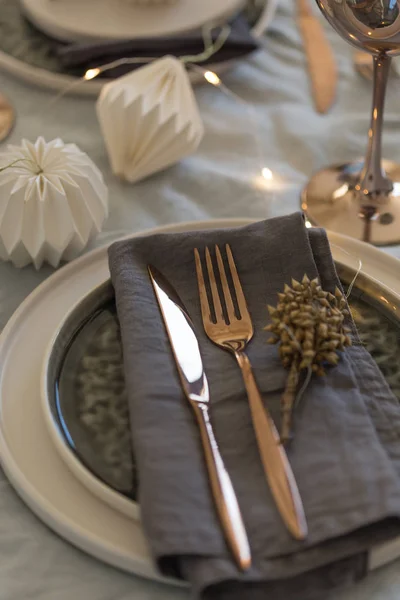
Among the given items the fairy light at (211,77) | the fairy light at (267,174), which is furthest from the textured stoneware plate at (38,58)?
the fairy light at (267,174)

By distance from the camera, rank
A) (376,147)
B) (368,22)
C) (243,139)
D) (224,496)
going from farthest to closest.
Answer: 1. (243,139)
2. (376,147)
3. (368,22)
4. (224,496)

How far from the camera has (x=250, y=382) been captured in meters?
0.42

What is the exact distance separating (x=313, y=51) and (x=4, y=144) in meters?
0.40

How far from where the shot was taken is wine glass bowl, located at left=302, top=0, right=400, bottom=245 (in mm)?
499

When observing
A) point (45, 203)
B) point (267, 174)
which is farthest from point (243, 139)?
point (45, 203)

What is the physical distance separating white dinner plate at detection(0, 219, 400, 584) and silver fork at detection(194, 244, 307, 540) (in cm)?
6

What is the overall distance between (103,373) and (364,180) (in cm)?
33

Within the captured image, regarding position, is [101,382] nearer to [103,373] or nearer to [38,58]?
[103,373]

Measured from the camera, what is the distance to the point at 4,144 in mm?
706

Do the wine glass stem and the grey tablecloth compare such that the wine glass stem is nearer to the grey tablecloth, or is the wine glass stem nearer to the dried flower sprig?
the grey tablecloth

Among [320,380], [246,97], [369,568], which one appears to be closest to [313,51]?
[246,97]

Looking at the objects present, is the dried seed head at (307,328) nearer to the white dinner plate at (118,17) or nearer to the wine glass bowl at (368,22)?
the wine glass bowl at (368,22)

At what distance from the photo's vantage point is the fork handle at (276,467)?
0.35m

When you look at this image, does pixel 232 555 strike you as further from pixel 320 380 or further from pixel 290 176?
pixel 290 176
